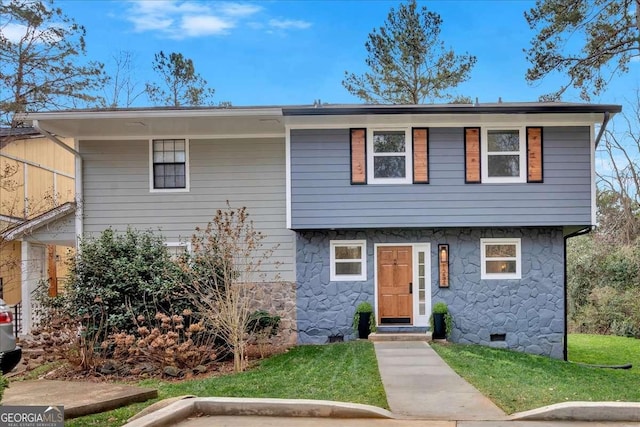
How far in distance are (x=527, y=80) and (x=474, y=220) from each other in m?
5.74

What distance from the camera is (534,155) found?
452 inches

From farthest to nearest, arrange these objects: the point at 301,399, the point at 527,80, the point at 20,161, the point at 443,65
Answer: the point at 443,65
the point at 527,80
the point at 20,161
the point at 301,399

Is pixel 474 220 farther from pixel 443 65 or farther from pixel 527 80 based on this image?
pixel 443 65

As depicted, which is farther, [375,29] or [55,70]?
[375,29]

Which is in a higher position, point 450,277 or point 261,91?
point 261,91

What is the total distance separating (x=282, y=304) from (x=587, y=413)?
7.49m

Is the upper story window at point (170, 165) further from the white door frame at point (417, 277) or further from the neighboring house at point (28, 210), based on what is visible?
the white door frame at point (417, 277)

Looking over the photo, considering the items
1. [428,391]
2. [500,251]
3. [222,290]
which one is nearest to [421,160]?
[500,251]

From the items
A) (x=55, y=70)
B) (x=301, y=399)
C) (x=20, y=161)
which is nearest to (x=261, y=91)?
(x=20, y=161)

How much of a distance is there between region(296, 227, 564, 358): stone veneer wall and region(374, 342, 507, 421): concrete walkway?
7.58 feet

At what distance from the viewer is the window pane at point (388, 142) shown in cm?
1164

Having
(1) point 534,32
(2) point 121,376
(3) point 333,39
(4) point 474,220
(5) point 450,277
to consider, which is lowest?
(2) point 121,376

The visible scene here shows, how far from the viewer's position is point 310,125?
37.5ft

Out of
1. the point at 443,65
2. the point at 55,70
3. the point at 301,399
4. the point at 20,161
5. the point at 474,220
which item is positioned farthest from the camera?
the point at 443,65
